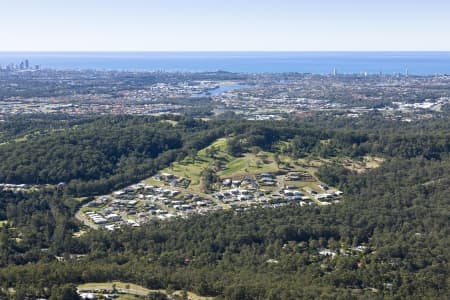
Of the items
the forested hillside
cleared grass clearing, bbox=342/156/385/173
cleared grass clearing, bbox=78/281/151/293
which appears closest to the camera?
cleared grass clearing, bbox=78/281/151/293

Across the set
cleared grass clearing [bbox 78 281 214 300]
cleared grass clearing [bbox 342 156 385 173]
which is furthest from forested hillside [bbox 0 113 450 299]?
cleared grass clearing [bbox 342 156 385 173]

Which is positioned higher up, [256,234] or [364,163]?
[364,163]

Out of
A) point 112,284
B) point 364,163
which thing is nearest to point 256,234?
point 112,284

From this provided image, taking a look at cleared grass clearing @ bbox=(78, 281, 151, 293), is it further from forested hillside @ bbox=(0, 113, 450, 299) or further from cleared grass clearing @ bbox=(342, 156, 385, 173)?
cleared grass clearing @ bbox=(342, 156, 385, 173)

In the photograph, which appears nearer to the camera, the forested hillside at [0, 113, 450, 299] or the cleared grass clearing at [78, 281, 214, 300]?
the cleared grass clearing at [78, 281, 214, 300]

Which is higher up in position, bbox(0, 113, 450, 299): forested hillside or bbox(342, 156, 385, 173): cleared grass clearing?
bbox(342, 156, 385, 173): cleared grass clearing

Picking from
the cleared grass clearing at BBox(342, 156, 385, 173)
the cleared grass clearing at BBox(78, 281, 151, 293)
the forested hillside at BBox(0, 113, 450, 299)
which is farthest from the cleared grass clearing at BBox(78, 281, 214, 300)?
the cleared grass clearing at BBox(342, 156, 385, 173)

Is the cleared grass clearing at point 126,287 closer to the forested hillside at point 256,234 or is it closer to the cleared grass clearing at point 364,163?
the forested hillside at point 256,234

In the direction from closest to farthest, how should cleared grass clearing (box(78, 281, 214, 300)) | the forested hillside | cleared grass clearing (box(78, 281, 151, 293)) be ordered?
cleared grass clearing (box(78, 281, 214, 300)) → cleared grass clearing (box(78, 281, 151, 293)) → the forested hillside

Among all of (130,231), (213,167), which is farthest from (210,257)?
(213,167)

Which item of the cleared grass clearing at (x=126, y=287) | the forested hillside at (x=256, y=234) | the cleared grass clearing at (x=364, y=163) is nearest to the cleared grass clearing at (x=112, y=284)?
the cleared grass clearing at (x=126, y=287)

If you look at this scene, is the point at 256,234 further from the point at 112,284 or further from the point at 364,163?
the point at 364,163

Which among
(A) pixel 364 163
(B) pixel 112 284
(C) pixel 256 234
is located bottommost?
(B) pixel 112 284
